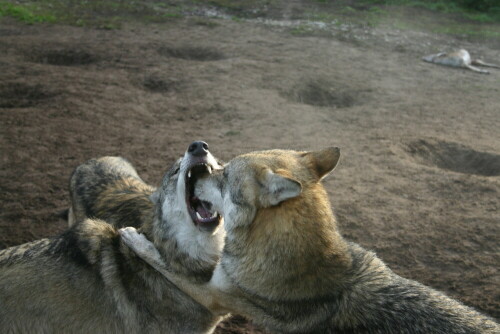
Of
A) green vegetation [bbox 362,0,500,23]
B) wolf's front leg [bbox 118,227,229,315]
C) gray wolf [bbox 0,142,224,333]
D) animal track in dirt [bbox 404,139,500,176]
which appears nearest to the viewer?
gray wolf [bbox 0,142,224,333]

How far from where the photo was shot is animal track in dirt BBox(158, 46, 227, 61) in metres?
12.4

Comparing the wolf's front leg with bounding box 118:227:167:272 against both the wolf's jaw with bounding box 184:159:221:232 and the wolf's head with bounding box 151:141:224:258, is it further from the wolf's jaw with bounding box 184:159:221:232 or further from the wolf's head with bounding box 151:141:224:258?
the wolf's jaw with bounding box 184:159:221:232

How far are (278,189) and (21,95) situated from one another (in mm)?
7666

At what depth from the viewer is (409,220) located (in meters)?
5.96

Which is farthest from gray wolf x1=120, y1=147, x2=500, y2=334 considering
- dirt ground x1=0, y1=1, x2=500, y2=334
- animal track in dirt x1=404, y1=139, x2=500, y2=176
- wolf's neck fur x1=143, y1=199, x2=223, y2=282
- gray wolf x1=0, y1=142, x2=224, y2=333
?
animal track in dirt x1=404, y1=139, x2=500, y2=176

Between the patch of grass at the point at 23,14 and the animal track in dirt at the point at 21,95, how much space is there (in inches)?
227

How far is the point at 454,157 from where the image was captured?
25.7ft

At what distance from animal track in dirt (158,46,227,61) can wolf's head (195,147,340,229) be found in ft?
→ 30.2

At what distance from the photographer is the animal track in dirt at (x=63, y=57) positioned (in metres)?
11.1

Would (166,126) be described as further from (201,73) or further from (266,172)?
(266,172)

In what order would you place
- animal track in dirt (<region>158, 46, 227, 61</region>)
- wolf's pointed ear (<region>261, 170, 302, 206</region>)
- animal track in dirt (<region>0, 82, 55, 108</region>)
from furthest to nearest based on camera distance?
animal track in dirt (<region>158, 46, 227, 61</region>)
animal track in dirt (<region>0, 82, 55, 108</region>)
wolf's pointed ear (<region>261, 170, 302, 206</region>)

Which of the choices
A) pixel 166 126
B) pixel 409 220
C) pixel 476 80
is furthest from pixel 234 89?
pixel 476 80

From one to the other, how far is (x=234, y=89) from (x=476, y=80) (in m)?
6.72

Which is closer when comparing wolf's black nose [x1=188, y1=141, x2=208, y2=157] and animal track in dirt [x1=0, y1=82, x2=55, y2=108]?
wolf's black nose [x1=188, y1=141, x2=208, y2=157]
